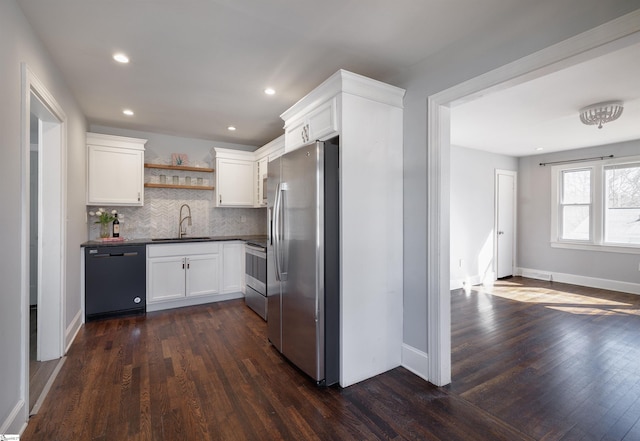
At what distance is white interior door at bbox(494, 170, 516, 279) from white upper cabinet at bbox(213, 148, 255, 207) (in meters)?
4.72

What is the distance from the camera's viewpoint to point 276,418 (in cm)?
183

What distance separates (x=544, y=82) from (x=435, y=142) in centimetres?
147

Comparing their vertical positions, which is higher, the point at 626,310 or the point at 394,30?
the point at 394,30

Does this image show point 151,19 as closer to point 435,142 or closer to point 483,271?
point 435,142

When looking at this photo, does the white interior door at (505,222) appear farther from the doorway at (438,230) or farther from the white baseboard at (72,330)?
the white baseboard at (72,330)

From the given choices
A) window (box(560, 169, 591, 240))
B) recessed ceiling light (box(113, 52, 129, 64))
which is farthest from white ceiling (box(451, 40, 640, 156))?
recessed ceiling light (box(113, 52, 129, 64))

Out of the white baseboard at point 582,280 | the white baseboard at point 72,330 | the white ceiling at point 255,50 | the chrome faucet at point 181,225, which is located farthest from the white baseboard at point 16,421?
the white baseboard at point 582,280

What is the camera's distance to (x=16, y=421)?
1.65 m

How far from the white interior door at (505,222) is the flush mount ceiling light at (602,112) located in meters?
2.51

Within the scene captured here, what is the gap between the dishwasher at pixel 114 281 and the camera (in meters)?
3.49

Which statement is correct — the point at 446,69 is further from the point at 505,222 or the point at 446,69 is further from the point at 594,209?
the point at 594,209

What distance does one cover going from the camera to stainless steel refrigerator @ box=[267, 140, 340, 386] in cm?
220

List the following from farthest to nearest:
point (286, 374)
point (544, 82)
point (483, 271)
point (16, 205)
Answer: point (483, 271) → point (544, 82) → point (286, 374) → point (16, 205)

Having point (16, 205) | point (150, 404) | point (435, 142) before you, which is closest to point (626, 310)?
point (435, 142)
